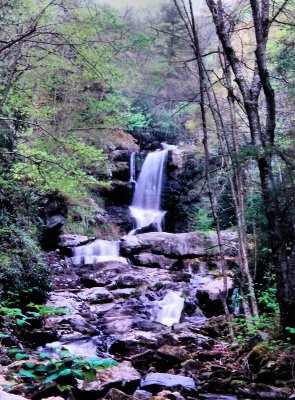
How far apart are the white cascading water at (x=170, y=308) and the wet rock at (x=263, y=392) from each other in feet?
14.6

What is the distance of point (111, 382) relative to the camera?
179 inches

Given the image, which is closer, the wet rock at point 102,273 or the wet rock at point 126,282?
the wet rock at point 126,282

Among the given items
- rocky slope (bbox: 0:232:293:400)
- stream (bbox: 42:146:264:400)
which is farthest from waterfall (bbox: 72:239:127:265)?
rocky slope (bbox: 0:232:293:400)

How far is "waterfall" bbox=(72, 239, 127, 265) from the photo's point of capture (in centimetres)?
1426

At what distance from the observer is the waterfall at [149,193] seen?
2100 centimetres

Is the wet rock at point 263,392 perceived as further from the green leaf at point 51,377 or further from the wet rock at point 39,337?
the wet rock at point 39,337

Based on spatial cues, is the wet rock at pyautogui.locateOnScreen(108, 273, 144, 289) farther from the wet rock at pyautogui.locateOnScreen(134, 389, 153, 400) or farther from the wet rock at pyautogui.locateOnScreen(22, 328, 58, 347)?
the wet rock at pyautogui.locateOnScreen(134, 389, 153, 400)

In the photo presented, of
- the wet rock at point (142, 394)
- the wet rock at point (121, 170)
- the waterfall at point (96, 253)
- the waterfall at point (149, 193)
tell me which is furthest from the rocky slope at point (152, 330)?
the wet rock at point (121, 170)

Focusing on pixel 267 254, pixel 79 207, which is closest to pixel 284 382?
pixel 267 254

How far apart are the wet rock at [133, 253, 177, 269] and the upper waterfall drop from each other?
6005 millimetres

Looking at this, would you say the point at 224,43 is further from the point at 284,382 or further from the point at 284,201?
the point at 284,382

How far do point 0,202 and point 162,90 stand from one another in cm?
2080

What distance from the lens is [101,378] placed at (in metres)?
4.59

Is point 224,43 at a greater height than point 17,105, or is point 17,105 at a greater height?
point 224,43
